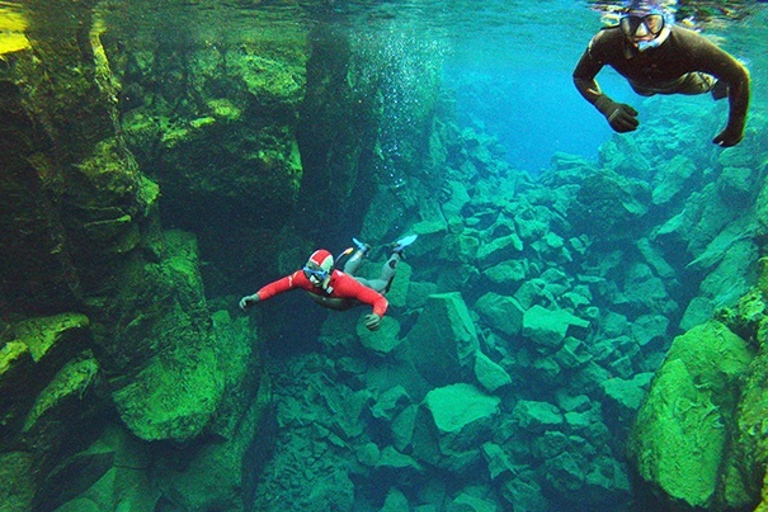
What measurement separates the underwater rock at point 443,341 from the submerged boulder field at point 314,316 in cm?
8

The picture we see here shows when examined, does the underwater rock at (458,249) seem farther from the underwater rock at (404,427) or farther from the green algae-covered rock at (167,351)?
the green algae-covered rock at (167,351)

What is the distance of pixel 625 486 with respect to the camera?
10117 mm

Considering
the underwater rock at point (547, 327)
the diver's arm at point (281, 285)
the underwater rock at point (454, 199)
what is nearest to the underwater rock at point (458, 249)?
the underwater rock at point (454, 199)

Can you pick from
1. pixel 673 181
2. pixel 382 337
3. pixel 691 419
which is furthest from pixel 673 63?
pixel 673 181

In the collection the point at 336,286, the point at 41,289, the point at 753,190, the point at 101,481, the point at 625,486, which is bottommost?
the point at 625,486

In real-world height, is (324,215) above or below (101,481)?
above

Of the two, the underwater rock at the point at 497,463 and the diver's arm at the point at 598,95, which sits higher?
the diver's arm at the point at 598,95

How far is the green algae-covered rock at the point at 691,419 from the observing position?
22.2 ft

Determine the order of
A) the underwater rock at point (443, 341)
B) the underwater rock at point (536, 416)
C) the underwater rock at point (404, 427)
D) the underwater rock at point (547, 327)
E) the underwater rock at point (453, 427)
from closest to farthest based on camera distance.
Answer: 1. the underwater rock at point (536, 416)
2. the underwater rock at point (453, 427)
3. the underwater rock at point (404, 427)
4. the underwater rock at point (547, 327)
5. the underwater rock at point (443, 341)

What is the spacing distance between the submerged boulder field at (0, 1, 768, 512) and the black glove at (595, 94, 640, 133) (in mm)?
5105

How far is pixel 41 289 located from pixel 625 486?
40.0 feet

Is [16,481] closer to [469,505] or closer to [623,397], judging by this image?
[469,505]

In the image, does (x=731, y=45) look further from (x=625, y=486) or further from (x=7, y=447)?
(x=7, y=447)

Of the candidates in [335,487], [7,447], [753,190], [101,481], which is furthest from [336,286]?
[753,190]
